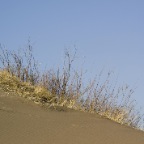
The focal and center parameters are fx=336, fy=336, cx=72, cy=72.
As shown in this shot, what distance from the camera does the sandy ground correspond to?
321 cm

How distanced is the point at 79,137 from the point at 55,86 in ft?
10.4

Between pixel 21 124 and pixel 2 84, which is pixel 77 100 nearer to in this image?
pixel 2 84

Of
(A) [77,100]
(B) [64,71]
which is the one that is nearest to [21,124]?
(A) [77,100]

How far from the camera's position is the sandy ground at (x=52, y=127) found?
3.21 meters

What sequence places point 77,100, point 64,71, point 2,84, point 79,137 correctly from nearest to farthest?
point 79,137
point 2,84
point 77,100
point 64,71

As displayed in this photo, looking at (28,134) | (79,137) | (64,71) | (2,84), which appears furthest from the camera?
(64,71)

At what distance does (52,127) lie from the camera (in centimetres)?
362

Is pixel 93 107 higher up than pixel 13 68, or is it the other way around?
pixel 13 68

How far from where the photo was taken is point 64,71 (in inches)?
269

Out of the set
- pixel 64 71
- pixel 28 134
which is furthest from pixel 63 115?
pixel 64 71

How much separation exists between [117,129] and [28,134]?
52.3 inches

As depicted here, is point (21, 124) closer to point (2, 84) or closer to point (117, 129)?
point (117, 129)

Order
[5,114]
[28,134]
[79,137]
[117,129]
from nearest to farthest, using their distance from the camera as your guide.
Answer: [28,134] < [79,137] < [5,114] < [117,129]

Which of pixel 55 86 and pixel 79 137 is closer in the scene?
pixel 79 137
